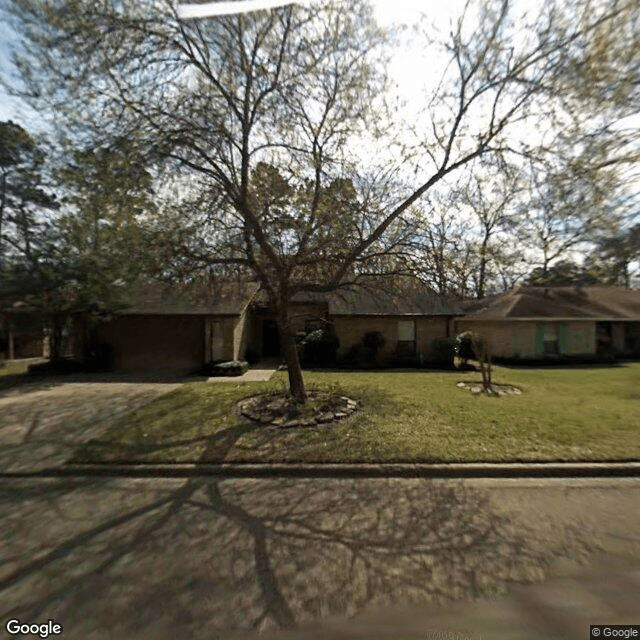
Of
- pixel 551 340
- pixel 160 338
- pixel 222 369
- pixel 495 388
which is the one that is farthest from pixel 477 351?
pixel 160 338

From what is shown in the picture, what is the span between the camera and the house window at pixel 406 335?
16641mm

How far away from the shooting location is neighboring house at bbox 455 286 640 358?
1800cm

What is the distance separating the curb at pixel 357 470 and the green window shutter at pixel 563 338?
15.5 m

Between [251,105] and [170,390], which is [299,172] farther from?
[170,390]

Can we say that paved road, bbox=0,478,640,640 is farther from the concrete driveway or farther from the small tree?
the small tree

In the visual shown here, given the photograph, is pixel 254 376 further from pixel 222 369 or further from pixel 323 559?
pixel 323 559

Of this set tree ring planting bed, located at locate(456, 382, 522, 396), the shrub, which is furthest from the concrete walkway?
tree ring planting bed, located at locate(456, 382, 522, 396)

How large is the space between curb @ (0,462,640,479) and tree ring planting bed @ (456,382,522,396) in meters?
4.84

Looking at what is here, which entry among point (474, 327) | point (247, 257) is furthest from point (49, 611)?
point (474, 327)

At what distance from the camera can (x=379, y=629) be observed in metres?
2.35

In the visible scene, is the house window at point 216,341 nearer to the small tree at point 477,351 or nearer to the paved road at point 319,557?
the small tree at point 477,351

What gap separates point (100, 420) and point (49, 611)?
17.4ft

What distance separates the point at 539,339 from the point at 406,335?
23.3 ft

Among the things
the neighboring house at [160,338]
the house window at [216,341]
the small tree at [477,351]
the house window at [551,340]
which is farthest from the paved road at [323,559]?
the house window at [551,340]
